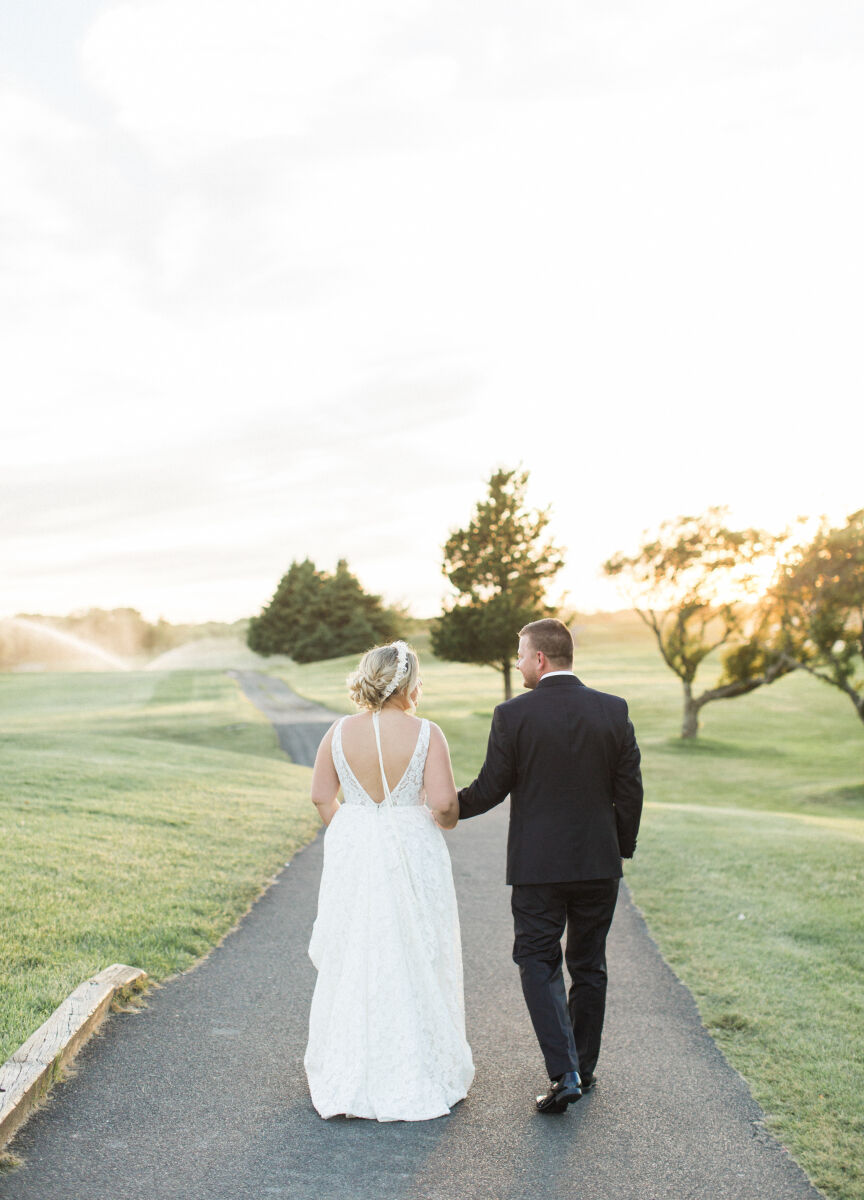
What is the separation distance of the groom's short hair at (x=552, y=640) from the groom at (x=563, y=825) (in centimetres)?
8

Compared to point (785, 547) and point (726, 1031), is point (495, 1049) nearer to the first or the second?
point (726, 1031)

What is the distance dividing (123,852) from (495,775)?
6551mm

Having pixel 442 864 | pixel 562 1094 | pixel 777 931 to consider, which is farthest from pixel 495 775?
pixel 777 931

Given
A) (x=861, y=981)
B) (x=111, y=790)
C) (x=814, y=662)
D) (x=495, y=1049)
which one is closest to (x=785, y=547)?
Answer: (x=814, y=662)

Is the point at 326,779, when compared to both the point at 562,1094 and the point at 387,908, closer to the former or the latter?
the point at 387,908

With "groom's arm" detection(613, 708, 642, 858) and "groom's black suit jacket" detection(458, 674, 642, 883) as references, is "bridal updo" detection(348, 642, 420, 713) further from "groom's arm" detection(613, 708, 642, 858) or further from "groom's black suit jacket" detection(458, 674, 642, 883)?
"groom's arm" detection(613, 708, 642, 858)

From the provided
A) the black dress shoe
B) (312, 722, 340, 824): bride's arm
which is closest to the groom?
the black dress shoe

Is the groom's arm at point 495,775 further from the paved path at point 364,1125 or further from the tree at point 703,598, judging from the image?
the tree at point 703,598

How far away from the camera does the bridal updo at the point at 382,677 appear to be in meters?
4.75

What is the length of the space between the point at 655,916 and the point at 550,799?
16.3 feet

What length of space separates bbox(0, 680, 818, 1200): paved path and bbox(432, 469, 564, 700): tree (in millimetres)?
34604

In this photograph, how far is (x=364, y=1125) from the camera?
175 inches

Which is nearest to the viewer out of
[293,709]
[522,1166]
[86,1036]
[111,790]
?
[522,1166]

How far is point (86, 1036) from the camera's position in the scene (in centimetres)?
520
